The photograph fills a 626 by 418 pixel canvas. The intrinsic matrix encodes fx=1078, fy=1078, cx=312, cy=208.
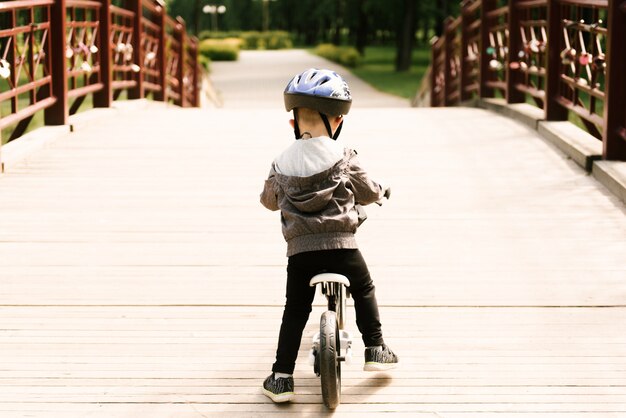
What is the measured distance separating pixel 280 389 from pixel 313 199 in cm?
73

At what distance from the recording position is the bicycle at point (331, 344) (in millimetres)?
3791

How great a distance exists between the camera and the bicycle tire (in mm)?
3783

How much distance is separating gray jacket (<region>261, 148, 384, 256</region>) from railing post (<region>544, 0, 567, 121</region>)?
6.75 metres

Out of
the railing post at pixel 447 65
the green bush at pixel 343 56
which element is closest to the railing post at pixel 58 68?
the railing post at pixel 447 65

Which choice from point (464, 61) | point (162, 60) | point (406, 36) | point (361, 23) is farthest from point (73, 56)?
point (361, 23)

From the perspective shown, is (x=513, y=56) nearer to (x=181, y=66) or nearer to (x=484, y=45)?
(x=484, y=45)

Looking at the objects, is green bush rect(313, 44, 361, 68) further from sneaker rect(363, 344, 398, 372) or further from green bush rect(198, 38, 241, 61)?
sneaker rect(363, 344, 398, 372)

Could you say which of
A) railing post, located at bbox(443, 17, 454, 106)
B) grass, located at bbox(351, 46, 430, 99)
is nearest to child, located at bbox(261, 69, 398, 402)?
railing post, located at bbox(443, 17, 454, 106)

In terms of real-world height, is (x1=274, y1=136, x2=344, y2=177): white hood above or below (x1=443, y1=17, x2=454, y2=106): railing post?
above

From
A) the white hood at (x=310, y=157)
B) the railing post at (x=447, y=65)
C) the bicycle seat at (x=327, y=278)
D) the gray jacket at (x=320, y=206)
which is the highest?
the white hood at (x=310, y=157)

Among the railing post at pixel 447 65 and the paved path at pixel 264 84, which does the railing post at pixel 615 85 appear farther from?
the paved path at pixel 264 84

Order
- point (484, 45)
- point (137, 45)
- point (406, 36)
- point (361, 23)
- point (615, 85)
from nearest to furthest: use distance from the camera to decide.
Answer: point (615, 85) < point (484, 45) < point (137, 45) < point (406, 36) < point (361, 23)

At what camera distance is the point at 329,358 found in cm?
378

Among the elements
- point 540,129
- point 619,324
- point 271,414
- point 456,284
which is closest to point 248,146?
point 540,129
